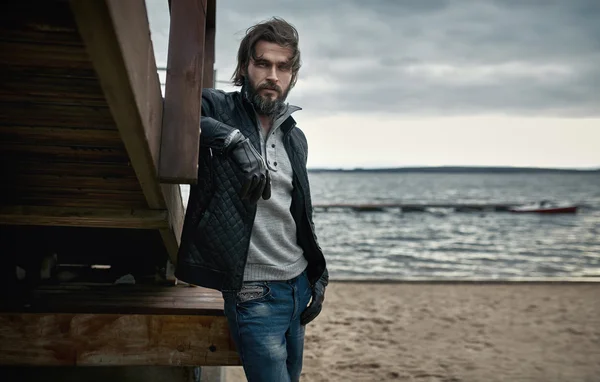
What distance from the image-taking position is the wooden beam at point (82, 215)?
2688mm

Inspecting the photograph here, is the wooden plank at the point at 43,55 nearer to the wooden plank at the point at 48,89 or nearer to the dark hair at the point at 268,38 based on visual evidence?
the wooden plank at the point at 48,89

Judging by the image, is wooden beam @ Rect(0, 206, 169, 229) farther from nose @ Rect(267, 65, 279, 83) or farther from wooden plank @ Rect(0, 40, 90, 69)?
wooden plank @ Rect(0, 40, 90, 69)

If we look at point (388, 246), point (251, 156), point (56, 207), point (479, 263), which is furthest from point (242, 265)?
point (388, 246)

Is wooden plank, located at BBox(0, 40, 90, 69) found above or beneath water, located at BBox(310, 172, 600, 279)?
above

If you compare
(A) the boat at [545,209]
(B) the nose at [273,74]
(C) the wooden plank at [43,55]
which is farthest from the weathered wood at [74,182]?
(A) the boat at [545,209]

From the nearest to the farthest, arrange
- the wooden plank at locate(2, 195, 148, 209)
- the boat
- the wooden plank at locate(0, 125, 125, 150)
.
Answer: the wooden plank at locate(0, 125, 125, 150) < the wooden plank at locate(2, 195, 148, 209) < the boat

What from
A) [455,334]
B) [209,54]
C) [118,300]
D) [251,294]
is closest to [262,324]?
[251,294]

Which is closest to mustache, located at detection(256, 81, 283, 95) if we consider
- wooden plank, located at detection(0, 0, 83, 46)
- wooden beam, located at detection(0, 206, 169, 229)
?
wooden beam, located at detection(0, 206, 169, 229)

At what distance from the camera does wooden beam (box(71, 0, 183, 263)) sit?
1.49m

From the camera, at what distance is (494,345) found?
19.0ft

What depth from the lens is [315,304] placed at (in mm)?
2520

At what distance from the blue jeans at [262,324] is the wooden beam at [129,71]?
1.71ft

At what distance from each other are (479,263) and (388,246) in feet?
15.1

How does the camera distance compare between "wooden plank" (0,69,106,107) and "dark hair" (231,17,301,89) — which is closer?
"wooden plank" (0,69,106,107)
